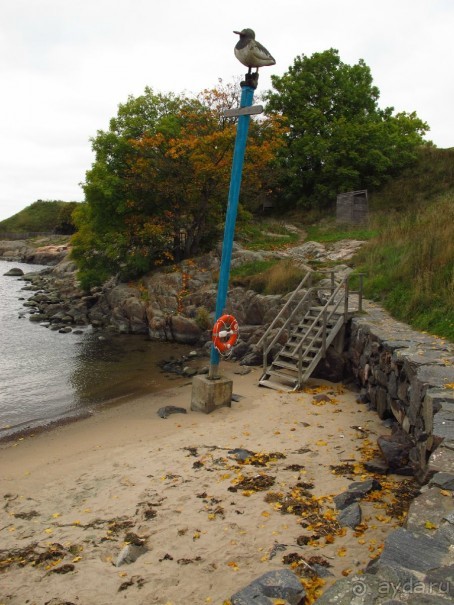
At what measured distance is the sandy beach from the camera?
4.38 metres

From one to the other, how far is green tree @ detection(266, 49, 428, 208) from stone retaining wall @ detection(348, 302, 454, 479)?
21.1m

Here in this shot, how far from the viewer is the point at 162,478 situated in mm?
6531

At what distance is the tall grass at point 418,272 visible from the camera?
393 inches

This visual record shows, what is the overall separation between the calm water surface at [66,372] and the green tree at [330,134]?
18148 mm

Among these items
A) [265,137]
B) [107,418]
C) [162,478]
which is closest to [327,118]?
[265,137]

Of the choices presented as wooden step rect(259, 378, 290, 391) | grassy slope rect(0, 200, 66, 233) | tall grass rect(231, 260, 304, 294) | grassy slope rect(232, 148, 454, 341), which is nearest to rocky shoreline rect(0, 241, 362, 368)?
tall grass rect(231, 260, 304, 294)

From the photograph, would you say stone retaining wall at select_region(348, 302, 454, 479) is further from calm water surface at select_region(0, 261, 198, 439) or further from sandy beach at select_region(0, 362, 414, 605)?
calm water surface at select_region(0, 261, 198, 439)

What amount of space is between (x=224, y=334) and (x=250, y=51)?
5.01 m

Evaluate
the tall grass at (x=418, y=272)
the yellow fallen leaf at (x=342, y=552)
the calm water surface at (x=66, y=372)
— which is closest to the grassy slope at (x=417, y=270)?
the tall grass at (x=418, y=272)

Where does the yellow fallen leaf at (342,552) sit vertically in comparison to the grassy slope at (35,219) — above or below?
below

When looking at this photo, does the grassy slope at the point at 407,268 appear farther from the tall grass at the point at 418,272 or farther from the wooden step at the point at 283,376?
the wooden step at the point at 283,376

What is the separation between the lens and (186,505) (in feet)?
18.8

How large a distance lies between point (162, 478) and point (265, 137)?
18814 millimetres

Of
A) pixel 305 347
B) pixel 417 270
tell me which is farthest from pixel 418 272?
pixel 305 347
